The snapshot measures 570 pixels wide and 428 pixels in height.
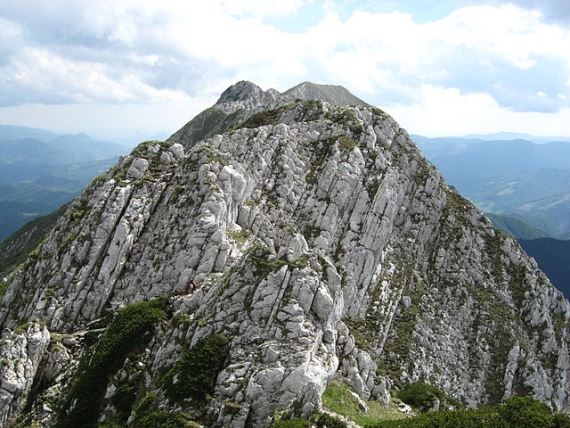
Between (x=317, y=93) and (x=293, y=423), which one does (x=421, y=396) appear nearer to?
(x=293, y=423)

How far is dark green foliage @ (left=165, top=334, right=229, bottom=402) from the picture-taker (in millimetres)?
26562

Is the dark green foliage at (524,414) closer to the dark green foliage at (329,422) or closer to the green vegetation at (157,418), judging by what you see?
the dark green foliage at (329,422)

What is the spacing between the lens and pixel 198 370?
27.3 meters

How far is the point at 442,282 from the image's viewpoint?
6066 cm

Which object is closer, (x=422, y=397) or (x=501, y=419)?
(x=501, y=419)

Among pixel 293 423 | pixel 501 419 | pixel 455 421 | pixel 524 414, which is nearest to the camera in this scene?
pixel 293 423

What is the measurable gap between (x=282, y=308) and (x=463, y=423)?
12.0m

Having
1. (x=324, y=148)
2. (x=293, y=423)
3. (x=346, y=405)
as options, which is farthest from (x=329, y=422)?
(x=324, y=148)

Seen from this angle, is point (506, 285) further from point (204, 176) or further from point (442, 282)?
point (204, 176)

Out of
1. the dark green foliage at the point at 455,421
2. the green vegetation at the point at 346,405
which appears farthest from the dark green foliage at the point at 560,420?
the green vegetation at the point at 346,405

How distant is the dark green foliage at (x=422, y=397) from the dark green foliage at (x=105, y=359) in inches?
898

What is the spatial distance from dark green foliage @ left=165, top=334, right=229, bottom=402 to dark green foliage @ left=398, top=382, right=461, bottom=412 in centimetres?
2088

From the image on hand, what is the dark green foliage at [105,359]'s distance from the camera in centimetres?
3041

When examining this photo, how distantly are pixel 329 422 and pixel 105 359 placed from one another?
1682 cm
